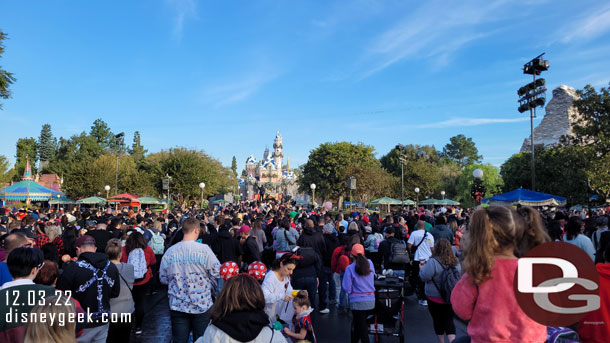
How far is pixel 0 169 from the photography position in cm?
4738

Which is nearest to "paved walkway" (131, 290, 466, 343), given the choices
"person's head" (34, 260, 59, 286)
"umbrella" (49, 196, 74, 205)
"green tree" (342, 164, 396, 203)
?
"person's head" (34, 260, 59, 286)

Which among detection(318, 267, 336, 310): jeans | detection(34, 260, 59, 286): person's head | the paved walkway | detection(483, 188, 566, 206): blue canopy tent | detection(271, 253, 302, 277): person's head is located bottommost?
the paved walkway

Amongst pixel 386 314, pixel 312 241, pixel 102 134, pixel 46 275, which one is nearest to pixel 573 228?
pixel 386 314

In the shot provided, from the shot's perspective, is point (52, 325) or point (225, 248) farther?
point (225, 248)

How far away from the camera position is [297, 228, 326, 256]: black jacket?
8.85 m

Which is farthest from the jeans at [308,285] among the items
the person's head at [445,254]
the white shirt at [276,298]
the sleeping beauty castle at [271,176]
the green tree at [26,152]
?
the green tree at [26,152]

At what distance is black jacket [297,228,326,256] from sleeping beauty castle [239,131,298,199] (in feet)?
277

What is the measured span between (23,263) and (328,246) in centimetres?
698

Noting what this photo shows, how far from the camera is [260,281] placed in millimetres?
5961

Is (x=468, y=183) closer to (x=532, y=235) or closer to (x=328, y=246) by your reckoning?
(x=328, y=246)

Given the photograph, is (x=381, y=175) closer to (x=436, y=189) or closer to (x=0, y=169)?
(x=436, y=189)

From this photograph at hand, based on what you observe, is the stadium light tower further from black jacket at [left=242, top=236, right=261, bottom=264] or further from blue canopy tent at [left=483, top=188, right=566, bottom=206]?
black jacket at [left=242, top=236, right=261, bottom=264]

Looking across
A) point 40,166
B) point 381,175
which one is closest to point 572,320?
point 381,175

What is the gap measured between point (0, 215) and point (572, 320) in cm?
1495
